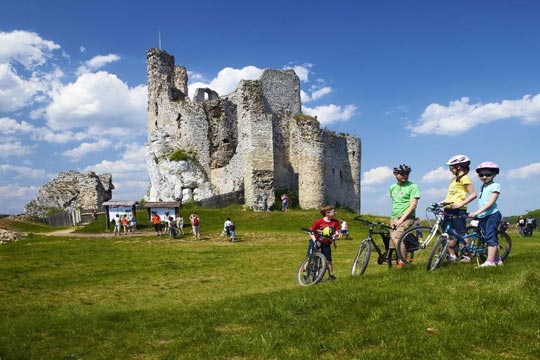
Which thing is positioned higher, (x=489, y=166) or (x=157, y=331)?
(x=489, y=166)

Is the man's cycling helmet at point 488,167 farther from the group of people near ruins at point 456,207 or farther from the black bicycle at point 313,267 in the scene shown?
the black bicycle at point 313,267

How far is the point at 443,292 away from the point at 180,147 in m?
40.9

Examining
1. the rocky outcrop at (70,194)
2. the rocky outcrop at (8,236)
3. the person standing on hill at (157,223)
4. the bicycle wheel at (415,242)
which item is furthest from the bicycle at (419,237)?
the rocky outcrop at (70,194)

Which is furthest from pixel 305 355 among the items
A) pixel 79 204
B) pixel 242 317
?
pixel 79 204

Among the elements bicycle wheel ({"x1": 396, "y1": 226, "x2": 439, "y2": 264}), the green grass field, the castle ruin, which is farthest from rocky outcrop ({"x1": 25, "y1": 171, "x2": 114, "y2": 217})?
bicycle wheel ({"x1": 396, "y1": 226, "x2": 439, "y2": 264})

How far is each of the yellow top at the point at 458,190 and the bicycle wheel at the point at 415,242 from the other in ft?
2.70

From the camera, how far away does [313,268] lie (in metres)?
11.0

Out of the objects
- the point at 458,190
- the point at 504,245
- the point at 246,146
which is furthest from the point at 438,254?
the point at 246,146

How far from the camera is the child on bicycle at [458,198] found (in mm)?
9695

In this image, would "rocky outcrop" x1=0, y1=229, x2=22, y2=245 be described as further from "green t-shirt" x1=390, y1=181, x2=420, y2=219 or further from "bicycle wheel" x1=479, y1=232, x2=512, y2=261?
"bicycle wheel" x1=479, y1=232, x2=512, y2=261

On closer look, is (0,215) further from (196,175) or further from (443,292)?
(443,292)

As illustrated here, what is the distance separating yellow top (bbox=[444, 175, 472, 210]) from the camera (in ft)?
32.5

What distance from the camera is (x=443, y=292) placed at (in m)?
7.79

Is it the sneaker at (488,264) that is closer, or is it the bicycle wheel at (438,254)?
the sneaker at (488,264)
